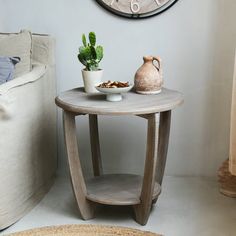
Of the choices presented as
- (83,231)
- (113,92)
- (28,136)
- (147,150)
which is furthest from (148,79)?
(83,231)

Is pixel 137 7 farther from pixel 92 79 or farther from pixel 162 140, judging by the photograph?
pixel 162 140

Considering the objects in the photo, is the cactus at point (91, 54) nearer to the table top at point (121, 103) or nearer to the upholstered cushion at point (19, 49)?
the table top at point (121, 103)

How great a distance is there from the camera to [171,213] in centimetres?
213

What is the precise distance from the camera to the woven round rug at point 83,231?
6.33 feet

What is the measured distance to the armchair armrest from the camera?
187 centimetres

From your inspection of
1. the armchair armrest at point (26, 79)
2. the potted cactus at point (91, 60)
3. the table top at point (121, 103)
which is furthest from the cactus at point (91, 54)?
the armchair armrest at point (26, 79)

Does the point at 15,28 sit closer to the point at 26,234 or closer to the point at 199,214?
the point at 26,234

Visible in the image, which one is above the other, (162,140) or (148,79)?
(148,79)

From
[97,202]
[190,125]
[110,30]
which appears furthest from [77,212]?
[110,30]

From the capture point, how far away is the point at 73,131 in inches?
77.8

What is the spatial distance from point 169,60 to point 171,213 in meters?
0.86

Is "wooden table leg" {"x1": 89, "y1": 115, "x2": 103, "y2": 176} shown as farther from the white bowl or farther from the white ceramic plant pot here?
the white bowl

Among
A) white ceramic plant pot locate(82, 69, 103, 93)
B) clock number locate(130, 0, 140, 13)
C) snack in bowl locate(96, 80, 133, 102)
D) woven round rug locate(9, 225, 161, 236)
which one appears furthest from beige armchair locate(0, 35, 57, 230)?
clock number locate(130, 0, 140, 13)

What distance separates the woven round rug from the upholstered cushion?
81cm
